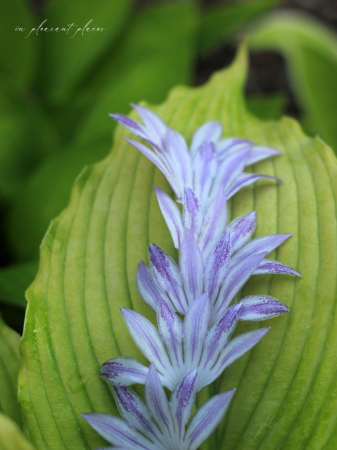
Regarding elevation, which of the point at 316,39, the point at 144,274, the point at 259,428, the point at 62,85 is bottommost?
the point at 259,428

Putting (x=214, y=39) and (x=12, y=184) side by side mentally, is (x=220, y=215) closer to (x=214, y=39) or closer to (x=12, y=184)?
(x=12, y=184)

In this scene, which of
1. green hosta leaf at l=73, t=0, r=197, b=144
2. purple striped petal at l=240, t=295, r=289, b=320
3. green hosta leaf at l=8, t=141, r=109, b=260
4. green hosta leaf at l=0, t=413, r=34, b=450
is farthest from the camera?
green hosta leaf at l=73, t=0, r=197, b=144

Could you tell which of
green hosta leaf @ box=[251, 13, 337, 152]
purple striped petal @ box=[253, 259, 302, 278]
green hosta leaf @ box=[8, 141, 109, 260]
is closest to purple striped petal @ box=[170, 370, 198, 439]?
purple striped petal @ box=[253, 259, 302, 278]

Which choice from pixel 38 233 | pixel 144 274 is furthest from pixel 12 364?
pixel 38 233

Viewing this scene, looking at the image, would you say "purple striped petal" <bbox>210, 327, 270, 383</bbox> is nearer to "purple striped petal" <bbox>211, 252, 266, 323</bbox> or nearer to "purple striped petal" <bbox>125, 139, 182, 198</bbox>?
"purple striped petal" <bbox>211, 252, 266, 323</bbox>

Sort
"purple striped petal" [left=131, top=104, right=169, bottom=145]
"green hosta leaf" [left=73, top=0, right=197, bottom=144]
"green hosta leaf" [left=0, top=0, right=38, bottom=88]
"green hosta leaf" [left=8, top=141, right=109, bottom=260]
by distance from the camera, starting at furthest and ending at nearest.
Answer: "green hosta leaf" [left=0, top=0, right=38, bottom=88] → "green hosta leaf" [left=73, top=0, right=197, bottom=144] → "green hosta leaf" [left=8, top=141, right=109, bottom=260] → "purple striped petal" [left=131, top=104, right=169, bottom=145]

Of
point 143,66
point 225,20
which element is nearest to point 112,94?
point 143,66
